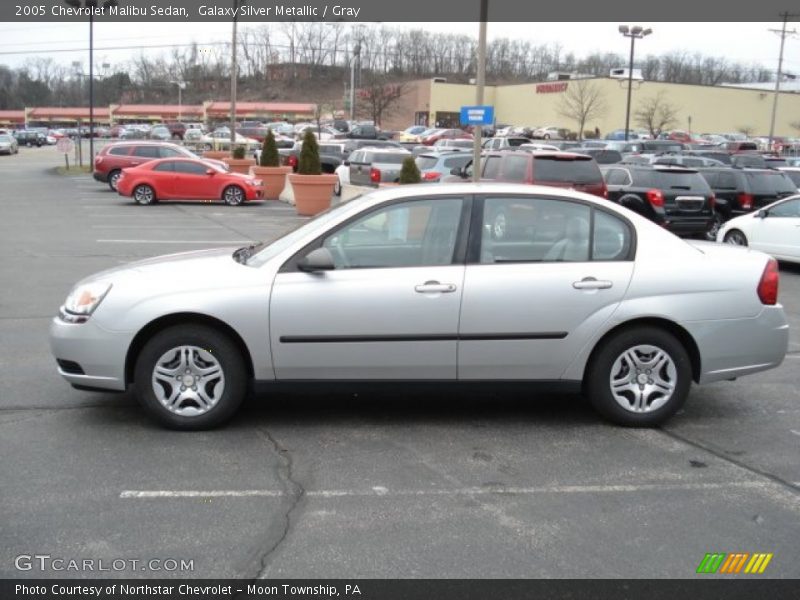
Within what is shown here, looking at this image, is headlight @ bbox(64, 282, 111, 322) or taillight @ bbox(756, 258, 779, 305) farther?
taillight @ bbox(756, 258, 779, 305)

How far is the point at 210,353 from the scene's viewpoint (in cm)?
532

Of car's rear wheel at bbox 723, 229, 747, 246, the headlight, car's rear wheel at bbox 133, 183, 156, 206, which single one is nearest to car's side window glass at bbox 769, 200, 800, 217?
car's rear wheel at bbox 723, 229, 747, 246

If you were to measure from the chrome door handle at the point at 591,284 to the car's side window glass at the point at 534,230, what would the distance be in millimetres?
182

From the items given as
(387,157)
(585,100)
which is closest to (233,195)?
(387,157)

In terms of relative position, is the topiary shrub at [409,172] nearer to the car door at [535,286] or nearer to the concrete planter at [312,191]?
the concrete planter at [312,191]

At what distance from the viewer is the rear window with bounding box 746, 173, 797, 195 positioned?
18906 mm

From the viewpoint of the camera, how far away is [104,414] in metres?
5.80

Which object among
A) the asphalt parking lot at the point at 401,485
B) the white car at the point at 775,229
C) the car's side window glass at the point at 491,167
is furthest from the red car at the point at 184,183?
the asphalt parking lot at the point at 401,485

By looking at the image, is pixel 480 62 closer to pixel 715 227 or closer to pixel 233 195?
pixel 715 227

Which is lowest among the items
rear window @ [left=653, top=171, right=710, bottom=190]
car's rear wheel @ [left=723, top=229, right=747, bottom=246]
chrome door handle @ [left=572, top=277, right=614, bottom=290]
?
car's rear wheel @ [left=723, top=229, right=747, bottom=246]

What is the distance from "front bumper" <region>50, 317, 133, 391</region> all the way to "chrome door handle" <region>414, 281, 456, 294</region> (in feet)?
6.15

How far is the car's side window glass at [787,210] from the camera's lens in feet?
45.8

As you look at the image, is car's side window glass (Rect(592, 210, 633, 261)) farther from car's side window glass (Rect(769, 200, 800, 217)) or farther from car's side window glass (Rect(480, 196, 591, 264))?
car's side window glass (Rect(769, 200, 800, 217))
